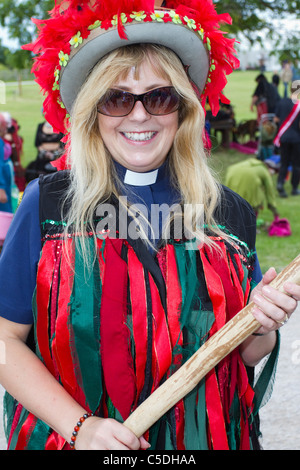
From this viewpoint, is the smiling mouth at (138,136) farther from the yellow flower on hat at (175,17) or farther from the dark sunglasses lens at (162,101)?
the yellow flower on hat at (175,17)

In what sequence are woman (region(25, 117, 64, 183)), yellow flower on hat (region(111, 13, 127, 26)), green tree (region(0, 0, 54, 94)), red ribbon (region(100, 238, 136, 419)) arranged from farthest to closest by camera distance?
green tree (region(0, 0, 54, 94)) → woman (region(25, 117, 64, 183)) → yellow flower on hat (region(111, 13, 127, 26)) → red ribbon (region(100, 238, 136, 419))

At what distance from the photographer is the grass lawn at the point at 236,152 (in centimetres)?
688

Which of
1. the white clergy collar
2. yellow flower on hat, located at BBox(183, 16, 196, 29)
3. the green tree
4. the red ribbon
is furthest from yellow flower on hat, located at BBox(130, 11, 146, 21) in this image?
the green tree

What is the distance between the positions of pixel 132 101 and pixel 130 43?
172 mm

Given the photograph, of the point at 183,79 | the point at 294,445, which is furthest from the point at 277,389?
the point at 183,79

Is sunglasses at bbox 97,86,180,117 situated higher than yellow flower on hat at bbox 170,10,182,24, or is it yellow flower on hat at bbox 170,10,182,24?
yellow flower on hat at bbox 170,10,182,24

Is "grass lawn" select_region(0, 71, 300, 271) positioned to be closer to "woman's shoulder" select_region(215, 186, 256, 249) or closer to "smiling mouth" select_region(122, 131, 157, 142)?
"woman's shoulder" select_region(215, 186, 256, 249)

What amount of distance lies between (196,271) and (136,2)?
0.80m

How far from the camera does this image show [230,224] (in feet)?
6.02

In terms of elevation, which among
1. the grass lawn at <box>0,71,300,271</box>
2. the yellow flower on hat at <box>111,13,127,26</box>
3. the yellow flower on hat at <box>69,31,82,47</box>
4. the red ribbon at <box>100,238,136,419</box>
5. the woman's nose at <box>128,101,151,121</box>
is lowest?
the grass lawn at <box>0,71,300,271</box>

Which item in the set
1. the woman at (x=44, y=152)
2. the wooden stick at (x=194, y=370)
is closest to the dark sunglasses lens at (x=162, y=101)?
the wooden stick at (x=194, y=370)

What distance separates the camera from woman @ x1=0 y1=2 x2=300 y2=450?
159cm

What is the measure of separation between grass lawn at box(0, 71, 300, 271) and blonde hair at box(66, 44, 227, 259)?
0.21 metres

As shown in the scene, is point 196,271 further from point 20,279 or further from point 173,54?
point 173,54
